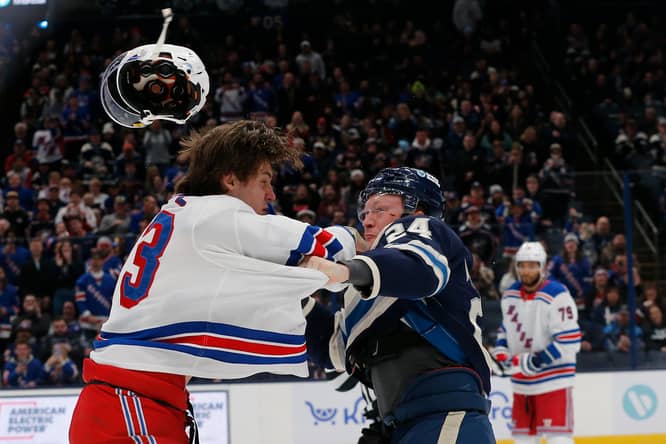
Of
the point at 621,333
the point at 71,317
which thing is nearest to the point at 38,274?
the point at 71,317

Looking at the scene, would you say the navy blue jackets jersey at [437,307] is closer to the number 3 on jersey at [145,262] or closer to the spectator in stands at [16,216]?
the number 3 on jersey at [145,262]

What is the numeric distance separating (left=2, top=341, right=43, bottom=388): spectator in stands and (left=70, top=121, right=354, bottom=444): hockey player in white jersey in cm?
581

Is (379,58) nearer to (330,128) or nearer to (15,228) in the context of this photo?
(330,128)

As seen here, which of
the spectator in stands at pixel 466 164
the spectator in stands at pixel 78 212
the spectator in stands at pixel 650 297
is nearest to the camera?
the spectator in stands at pixel 650 297

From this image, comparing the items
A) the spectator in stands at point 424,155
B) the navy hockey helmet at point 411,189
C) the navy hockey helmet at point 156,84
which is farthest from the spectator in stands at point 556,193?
the navy hockey helmet at point 156,84

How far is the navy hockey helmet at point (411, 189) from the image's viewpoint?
9.46 feet

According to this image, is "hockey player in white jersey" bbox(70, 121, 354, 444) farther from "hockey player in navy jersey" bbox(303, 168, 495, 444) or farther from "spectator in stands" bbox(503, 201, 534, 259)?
"spectator in stands" bbox(503, 201, 534, 259)

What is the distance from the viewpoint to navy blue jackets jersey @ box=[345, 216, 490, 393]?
8.58 feet

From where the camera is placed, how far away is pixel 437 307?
273 centimetres

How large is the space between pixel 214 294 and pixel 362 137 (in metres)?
10.1

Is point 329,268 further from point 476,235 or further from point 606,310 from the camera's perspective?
point 606,310

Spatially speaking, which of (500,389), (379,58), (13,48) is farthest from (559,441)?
(13,48)

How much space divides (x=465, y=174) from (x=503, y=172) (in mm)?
423

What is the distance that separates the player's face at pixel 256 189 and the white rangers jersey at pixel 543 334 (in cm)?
468
